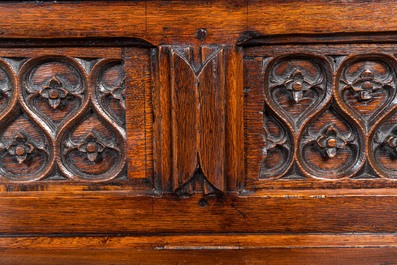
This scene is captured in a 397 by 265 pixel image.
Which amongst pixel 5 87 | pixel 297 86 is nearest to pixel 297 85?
pixel 297 86

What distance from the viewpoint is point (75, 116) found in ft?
2.91

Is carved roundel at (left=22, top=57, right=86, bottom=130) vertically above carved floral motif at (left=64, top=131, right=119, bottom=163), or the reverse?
carved roundel at (left=22, top=57, right=86, bottom=130)

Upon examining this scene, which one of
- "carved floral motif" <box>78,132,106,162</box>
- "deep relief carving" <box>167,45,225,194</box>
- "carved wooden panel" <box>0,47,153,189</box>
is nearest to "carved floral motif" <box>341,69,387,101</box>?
"deep relief carving" <box>167,45,225,194</box>

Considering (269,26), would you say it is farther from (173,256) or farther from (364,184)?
(173,256)

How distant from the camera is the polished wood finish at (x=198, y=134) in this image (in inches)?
33.7

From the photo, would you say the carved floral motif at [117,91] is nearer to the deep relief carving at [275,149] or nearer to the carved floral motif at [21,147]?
the carved floral motif at [21,147]

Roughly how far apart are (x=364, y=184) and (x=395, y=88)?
0.22 m

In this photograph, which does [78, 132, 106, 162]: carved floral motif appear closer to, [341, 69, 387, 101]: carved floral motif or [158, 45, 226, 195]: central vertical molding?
[158, 45, 226, 195]: central vertical molding

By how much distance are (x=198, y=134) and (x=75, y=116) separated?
10.6 inches

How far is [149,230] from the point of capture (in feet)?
2.94

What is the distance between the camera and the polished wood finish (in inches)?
33.7

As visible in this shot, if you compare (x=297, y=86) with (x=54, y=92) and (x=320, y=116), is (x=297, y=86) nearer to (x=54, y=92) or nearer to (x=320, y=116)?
(x=320, y=116)

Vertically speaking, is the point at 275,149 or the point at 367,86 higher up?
the point at 367,86

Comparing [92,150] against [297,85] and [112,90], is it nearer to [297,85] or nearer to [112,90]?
[112,90]
